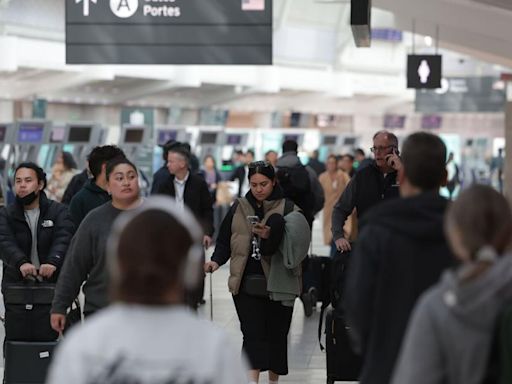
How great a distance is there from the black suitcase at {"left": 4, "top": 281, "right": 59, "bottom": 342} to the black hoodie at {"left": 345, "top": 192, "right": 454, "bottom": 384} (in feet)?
12.2

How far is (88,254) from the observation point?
20.7ft

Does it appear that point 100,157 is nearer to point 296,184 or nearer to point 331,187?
point 296,184

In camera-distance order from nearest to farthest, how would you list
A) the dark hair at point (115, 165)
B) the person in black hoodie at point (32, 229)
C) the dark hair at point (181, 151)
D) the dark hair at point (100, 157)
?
the dark hair at point (115, 165) → the person in black hoodie at point (32, 229) → the dark hair at point (100, 157) → the dark hair at point (181, 151)

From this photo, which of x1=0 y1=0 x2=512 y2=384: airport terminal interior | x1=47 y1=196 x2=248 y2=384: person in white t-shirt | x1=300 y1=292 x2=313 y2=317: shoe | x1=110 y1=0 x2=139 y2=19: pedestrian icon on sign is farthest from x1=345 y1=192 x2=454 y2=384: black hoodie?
x1=110 y1=0 x2=139 y2=19: pedestrian icon on sign

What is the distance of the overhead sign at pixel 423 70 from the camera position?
23969 mm

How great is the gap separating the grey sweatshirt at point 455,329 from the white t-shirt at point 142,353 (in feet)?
2.10

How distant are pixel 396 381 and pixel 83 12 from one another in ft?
31.8

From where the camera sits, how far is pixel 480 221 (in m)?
3.49

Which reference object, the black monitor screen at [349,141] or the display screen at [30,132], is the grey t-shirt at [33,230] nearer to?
the display screen at [30,132]

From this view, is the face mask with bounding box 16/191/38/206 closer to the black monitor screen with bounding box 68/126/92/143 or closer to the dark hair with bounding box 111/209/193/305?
the dark hair with bounding box 111/209/193/305

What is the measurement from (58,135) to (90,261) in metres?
19.5

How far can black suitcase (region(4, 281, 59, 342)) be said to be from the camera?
7.57m

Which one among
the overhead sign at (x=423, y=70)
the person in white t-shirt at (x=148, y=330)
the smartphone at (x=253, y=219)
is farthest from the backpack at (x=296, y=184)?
the overhead sign at (x=423, y=70)

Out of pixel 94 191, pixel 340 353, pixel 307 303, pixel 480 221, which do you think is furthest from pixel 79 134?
pixel 480 221
